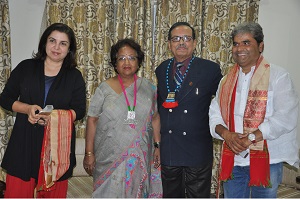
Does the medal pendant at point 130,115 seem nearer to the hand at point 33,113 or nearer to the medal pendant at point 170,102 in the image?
the medal pendant at point 170,102

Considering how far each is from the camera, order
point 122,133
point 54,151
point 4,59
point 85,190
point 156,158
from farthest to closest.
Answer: point 4,59
point 85,190
point 156,158
point 122,133
point 54,151

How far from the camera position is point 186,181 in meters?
2.72

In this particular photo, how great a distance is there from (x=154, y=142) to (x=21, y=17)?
2.63 meters

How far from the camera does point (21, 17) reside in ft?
14.1

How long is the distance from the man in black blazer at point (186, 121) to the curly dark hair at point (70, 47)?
761 millimetres

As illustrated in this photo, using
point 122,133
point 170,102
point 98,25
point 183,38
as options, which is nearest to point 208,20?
point 98,25

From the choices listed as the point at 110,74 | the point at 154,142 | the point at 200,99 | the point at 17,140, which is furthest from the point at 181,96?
the point at 110,74

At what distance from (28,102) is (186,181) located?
1344 mm

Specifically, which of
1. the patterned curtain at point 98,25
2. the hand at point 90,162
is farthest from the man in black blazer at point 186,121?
the patterned curtain at point 98,25

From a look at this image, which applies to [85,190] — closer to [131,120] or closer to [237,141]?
[131,120]

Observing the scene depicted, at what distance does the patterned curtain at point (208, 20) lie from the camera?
4355 millimetres

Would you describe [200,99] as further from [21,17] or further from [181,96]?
[21,17]

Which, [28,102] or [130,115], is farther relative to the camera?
[130,115]

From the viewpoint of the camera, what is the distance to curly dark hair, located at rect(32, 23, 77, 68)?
2408 millimetres
